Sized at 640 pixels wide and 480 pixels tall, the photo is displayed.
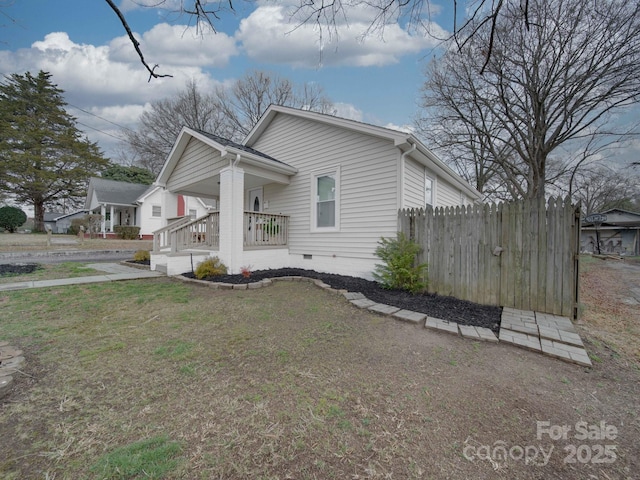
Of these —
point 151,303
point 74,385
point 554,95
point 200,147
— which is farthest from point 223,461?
point 554,95

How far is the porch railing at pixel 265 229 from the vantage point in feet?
24.9

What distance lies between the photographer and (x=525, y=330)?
3.56 meters

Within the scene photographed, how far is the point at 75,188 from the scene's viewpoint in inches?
953

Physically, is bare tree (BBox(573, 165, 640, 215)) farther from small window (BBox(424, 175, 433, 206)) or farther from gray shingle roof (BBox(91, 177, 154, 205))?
gray shingle roof (BBox(91, 177, 154, 205))

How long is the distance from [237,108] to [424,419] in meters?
23.7

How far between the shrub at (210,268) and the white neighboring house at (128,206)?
15.8 meters

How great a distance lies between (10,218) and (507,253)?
3104 cm

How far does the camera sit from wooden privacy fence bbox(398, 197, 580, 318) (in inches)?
165

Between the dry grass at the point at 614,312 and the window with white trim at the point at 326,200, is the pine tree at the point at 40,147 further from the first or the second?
the dry grass at the point at 614,312

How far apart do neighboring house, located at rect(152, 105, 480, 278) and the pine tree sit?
862 inches

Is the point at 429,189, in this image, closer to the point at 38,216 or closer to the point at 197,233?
the point at 197,233

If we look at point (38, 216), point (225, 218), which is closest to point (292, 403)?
point (225, 218)

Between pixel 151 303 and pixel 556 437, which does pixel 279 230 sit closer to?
pixel 151 303

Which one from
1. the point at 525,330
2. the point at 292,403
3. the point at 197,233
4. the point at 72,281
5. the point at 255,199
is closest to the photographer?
the point at 292,403
